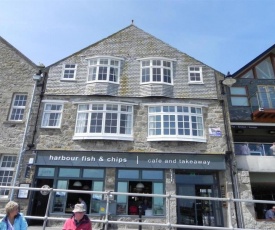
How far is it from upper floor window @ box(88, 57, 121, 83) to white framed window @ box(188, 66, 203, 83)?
478cm

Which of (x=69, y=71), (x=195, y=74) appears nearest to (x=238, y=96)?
(x=195, y=74)

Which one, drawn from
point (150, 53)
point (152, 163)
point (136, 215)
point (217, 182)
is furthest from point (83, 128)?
point (217, 182)

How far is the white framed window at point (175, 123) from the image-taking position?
46.8 feet

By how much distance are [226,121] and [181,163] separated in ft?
13.0

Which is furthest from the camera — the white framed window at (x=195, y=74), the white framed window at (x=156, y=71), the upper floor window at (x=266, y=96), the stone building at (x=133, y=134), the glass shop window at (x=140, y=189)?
the upper floor window at (x=266, y=96)

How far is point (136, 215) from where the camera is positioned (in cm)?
1295

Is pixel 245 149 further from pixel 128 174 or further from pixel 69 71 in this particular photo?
pixel 69 71

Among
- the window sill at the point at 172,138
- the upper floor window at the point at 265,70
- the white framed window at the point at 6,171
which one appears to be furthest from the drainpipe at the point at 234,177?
the white framed window at the point at 6,171

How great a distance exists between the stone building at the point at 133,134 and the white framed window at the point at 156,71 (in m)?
0.07

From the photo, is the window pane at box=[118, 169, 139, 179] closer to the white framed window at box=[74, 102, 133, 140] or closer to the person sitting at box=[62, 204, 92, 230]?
the white framed window at box=[74, 102, 133, 140]

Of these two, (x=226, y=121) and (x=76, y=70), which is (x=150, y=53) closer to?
(x=76, y=70)

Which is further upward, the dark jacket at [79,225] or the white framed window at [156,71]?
the white framed window at [156,71]

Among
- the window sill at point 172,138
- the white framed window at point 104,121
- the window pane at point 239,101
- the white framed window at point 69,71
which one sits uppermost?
the white framed window at point 69,71

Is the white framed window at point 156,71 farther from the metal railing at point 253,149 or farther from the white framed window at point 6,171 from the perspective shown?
the white framed window at point 6,171
